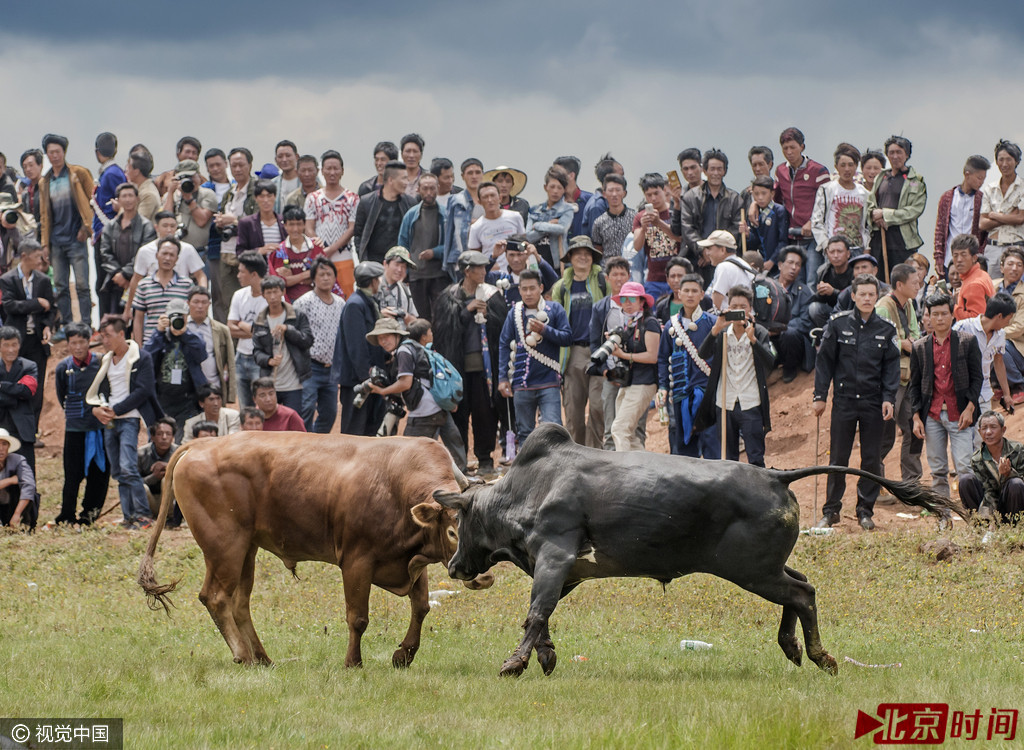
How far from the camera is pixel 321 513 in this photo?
9961mm

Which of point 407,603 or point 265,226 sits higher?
point 265,226

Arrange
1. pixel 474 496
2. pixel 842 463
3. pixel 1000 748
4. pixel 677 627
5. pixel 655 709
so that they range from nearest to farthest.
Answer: pixel 1000 748, pixel 655 709, pixel 474 496, pixel 677 627, pixel 842 463

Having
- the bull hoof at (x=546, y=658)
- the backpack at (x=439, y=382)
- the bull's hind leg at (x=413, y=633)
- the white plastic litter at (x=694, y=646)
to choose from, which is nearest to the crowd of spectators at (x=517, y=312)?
the backpack at (x=439, y=382)

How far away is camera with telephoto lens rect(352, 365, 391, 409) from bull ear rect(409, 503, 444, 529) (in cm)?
649

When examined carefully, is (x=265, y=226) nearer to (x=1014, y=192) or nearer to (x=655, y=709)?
(x=1014, y=192)

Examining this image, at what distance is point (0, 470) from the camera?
16.3 m

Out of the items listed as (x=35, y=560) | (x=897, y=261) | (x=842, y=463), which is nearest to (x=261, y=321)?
(x=35, y=560)

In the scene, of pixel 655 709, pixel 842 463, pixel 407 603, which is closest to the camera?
pixel 655 709

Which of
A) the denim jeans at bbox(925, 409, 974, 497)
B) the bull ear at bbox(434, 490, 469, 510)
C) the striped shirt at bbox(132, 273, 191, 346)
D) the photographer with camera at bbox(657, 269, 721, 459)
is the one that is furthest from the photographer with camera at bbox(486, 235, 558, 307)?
the bull ear at bbox(434, 490, 469, 510)

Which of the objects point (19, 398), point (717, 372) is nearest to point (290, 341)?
point (19, 398)

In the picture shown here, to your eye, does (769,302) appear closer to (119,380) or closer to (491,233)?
(491,233)

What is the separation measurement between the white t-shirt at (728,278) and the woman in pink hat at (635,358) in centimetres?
138

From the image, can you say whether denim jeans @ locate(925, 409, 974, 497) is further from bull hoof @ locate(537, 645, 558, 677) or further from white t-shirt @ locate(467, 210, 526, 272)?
bull hoof @ locate(537, 645, 558, 677)

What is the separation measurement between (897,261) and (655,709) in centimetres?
1207
